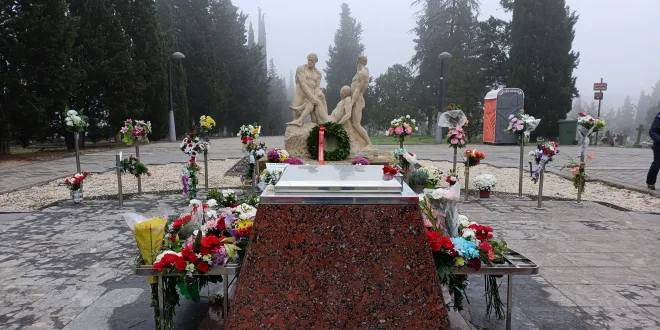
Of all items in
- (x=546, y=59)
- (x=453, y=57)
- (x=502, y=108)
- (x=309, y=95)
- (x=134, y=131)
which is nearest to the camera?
(x=134, y=131)

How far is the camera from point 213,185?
1022cm

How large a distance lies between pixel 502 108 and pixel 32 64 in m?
20.3

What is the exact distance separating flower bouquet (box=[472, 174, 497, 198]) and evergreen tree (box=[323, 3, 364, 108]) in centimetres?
3819

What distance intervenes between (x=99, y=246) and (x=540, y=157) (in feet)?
23.2

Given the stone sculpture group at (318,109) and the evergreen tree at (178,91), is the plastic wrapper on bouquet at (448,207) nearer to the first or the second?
the stone sculpture group at (318,109)

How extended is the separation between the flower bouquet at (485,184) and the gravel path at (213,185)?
0.78 metres

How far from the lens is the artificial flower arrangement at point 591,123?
771 centimetres

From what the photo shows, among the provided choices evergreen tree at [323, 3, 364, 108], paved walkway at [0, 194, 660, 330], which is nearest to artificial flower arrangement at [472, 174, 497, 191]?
paved walkway at [0, 194, 660, 330]

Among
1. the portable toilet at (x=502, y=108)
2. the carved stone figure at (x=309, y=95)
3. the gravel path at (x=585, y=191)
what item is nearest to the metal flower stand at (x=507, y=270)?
the gravel path at (x=585, y=191)

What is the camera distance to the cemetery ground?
3400mm

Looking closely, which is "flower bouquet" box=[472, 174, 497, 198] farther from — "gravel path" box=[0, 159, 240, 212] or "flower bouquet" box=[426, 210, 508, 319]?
"flower bouquet" box=[426, 210, 508, 319]

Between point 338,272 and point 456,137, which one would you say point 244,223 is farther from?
point 456,137

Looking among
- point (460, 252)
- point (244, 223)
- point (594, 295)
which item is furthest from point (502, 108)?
point (244, 223)

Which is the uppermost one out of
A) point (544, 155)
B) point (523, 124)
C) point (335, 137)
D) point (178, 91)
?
point (178, 91)
